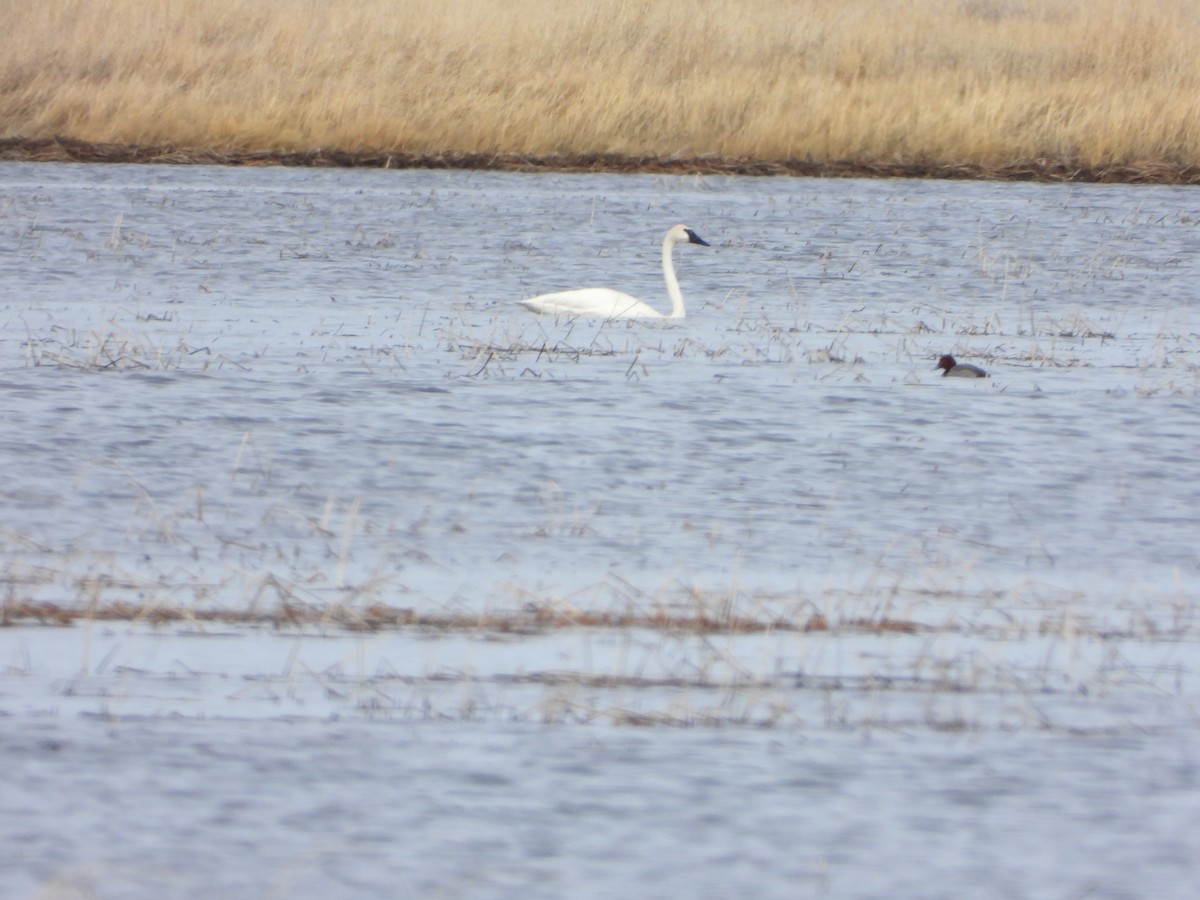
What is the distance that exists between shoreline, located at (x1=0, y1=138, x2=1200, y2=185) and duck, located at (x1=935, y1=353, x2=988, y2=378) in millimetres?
9498

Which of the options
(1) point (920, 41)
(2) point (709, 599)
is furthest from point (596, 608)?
(1) point (920, 41)

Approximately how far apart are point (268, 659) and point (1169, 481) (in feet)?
11.0

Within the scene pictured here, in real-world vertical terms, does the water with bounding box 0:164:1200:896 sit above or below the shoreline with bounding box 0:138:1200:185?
below

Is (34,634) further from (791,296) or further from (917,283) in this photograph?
(917,283)

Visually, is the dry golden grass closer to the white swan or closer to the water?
the water

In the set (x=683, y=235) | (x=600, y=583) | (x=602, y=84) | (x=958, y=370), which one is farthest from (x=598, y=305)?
(x=602, y=84)

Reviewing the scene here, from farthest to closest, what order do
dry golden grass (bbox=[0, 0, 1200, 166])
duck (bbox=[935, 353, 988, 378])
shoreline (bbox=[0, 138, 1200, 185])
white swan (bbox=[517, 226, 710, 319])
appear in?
dry golden grass (bbox=[0, 0, 1200, 166])
shoreline (bbox=[0, 138, 1200, 185])
white swan (bbox=[517, 226, 710, 319])
duck (bbox=[935, 353, 988, 378])

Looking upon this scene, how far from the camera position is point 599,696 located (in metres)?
3.93

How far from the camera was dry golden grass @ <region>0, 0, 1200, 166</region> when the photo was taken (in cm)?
1789

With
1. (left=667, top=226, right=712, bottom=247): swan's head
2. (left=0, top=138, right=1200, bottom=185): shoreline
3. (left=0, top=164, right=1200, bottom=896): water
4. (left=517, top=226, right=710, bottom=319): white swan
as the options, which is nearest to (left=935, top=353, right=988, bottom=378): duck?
(left=0, top=164, right=1200, bottom=896): water

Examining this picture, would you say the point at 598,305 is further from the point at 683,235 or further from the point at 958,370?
the point at 958,370

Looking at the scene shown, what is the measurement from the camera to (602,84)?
709 inches

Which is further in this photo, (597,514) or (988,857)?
(597,514)

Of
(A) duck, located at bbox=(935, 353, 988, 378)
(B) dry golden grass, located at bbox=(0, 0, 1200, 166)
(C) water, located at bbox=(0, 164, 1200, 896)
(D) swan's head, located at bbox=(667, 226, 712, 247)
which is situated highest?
(B) dry golden grass, located at bbox=(0, 0, 1200, 166)
